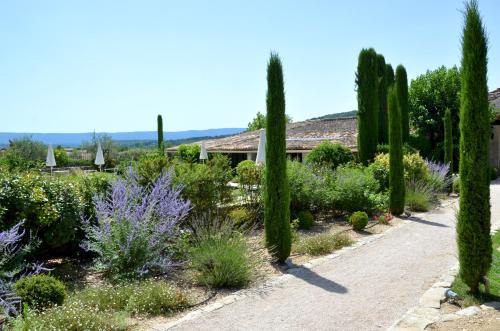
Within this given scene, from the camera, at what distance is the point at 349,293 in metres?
6.31

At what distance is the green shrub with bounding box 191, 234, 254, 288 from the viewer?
21.5 ft

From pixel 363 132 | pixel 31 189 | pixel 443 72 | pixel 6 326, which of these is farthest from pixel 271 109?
pixel 443 72

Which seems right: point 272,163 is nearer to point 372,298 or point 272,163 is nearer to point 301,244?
point 301,244

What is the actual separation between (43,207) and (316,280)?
13.6ft

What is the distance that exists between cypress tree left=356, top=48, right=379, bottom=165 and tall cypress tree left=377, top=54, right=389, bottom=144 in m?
2.09

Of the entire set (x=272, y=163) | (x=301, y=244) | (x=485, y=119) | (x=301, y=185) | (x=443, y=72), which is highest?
(x=443, y=72)

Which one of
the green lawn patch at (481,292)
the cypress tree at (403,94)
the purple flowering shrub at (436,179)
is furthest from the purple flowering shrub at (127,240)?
the cypress tree at (403,94)

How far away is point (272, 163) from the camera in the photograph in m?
8.05

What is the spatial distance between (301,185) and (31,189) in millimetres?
6785

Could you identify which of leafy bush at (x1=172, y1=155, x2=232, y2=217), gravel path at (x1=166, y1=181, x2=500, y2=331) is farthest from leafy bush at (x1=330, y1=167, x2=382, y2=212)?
leafy bush at (x1=172, y1=155, x2=232, y2=217)

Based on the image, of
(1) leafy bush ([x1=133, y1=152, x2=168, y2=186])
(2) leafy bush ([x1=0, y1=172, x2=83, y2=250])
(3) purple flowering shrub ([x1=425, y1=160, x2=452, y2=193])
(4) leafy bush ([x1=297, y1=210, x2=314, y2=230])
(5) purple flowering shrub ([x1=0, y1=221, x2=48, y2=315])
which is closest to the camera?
(5) purple flowering shrub ([x1=0, y1=221, x2=48, y2=315])

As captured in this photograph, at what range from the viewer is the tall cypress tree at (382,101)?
24.9 meters

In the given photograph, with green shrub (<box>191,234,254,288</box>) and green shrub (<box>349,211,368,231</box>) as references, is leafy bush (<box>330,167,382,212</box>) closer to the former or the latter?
green shrub (<box>349,211,368,231</box>)

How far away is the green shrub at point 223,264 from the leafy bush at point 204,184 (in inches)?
97.0
